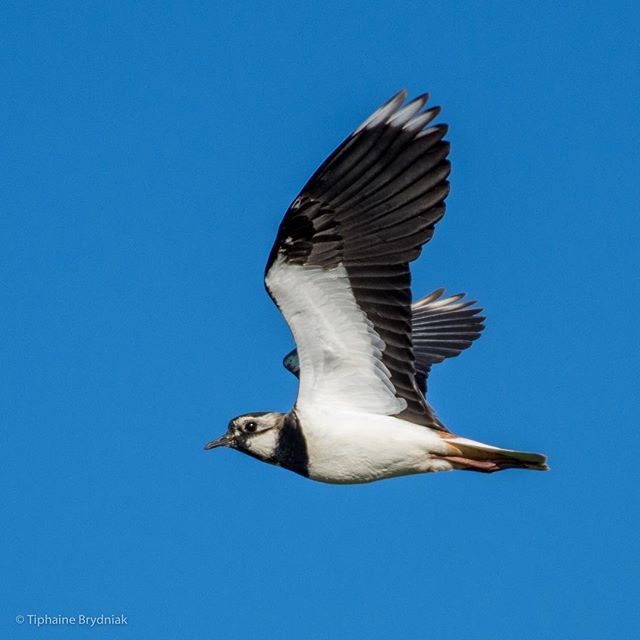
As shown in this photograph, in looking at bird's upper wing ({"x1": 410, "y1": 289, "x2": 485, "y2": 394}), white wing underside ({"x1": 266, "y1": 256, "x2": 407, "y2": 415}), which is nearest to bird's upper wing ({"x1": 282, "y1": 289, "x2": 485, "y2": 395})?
bird's upper wing ({"x1": 410, "y1": 289, "x2": 485, "y2": 394})

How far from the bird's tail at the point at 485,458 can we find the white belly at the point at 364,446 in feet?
0.29

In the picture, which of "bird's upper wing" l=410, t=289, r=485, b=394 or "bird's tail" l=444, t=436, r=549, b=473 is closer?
"bird's tail" l=444, t=436, r=549, b=473

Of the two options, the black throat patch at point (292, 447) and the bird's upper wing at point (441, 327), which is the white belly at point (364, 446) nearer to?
the black throat patch at point (292, 447)

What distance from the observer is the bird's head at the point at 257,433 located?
1120 cm

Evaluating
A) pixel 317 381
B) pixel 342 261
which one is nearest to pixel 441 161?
pixel 342 261

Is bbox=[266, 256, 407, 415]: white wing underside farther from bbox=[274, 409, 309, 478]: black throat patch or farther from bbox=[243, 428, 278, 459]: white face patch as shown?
bbox=[243, 428, 278, 459]: white face patch

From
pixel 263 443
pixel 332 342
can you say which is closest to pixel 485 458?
pixel 332 342

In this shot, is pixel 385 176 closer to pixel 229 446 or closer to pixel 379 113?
pixel 379 113

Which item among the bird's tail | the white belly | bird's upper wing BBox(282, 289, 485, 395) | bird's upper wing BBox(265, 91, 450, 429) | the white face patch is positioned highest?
bird's upper wing BBox(282, 289, 485, 395)

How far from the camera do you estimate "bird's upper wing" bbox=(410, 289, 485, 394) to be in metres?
13.2

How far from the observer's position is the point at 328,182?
396 inches

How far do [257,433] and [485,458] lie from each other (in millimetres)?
1910

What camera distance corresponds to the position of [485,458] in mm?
10773

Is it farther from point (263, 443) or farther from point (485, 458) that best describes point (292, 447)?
point (485, 458)
